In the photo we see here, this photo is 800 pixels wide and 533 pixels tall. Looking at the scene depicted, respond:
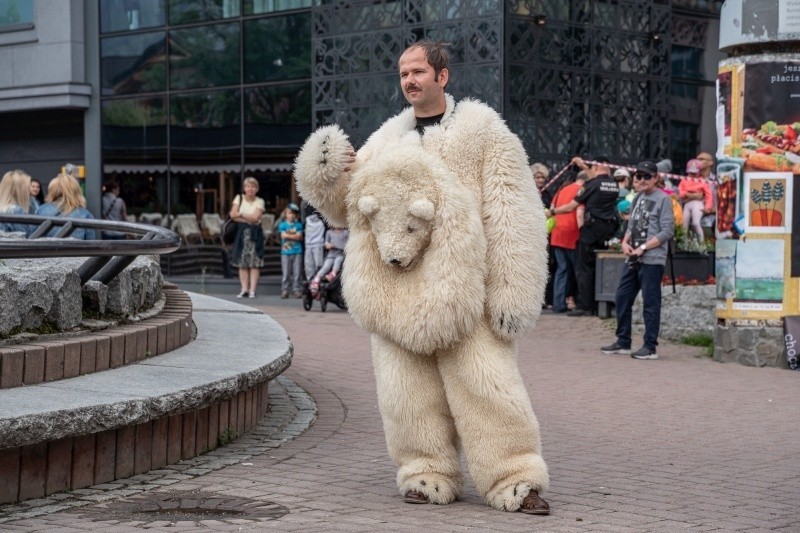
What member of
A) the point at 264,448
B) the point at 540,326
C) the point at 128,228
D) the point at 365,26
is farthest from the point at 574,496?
the point at 365,26

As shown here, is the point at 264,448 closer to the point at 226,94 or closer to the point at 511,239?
the point at 511,239

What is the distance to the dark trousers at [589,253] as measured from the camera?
1645 centimetres

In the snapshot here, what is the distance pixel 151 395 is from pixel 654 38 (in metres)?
15.2

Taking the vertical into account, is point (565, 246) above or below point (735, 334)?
above

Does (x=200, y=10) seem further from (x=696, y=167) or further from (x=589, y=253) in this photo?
(x=589, y=253)

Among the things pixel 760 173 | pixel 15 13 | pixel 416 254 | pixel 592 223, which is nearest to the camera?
pixel 416 254

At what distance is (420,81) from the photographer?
6039mm

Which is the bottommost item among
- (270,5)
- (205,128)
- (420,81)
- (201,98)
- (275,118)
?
(420,81)

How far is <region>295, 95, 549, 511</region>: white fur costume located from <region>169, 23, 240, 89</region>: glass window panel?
17424mm

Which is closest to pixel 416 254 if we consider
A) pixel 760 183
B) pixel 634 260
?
pixel 760 183

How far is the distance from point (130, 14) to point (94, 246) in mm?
18774

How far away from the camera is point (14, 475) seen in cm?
574

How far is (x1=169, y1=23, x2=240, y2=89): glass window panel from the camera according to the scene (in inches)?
909

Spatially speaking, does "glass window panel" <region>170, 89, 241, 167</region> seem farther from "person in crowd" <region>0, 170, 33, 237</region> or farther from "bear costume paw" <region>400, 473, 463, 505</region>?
"bear costume paw" <region>400, 473, 463, 505</region>
